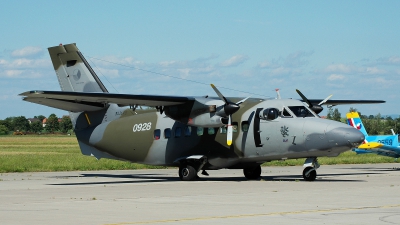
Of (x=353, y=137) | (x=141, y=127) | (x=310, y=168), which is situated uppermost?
(x=141, y=127)

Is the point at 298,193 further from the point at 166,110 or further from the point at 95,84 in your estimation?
the point at 95,84

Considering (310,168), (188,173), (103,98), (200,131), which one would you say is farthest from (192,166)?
(310,168)

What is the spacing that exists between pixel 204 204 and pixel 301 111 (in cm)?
916

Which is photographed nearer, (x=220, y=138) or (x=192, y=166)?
(x=220, y=138)

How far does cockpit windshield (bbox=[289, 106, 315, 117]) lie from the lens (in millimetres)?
24031

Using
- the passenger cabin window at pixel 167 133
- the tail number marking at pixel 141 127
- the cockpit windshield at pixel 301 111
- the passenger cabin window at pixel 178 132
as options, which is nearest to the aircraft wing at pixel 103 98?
the passenger cabin window at pixel 178 132

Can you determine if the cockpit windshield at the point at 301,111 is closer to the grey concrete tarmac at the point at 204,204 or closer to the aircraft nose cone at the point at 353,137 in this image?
the aircraft nose cone at the point at 353,137

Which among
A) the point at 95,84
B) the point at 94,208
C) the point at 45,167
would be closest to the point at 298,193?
the point at 94,208

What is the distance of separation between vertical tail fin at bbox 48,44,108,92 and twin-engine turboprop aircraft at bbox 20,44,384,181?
46mm

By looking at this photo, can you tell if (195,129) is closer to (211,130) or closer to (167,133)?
(211,130)

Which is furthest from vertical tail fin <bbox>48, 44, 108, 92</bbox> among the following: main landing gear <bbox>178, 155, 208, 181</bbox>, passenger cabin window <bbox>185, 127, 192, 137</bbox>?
main landing gear <bbox>178, 155, 208, 181</bbox>

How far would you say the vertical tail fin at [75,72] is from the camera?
3006 cm

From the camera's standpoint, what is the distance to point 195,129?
26141mm

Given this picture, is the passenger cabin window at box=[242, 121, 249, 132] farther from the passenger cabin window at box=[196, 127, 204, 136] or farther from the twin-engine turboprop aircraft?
the passenger cabin window at box=[196, 127, 204, 136]
